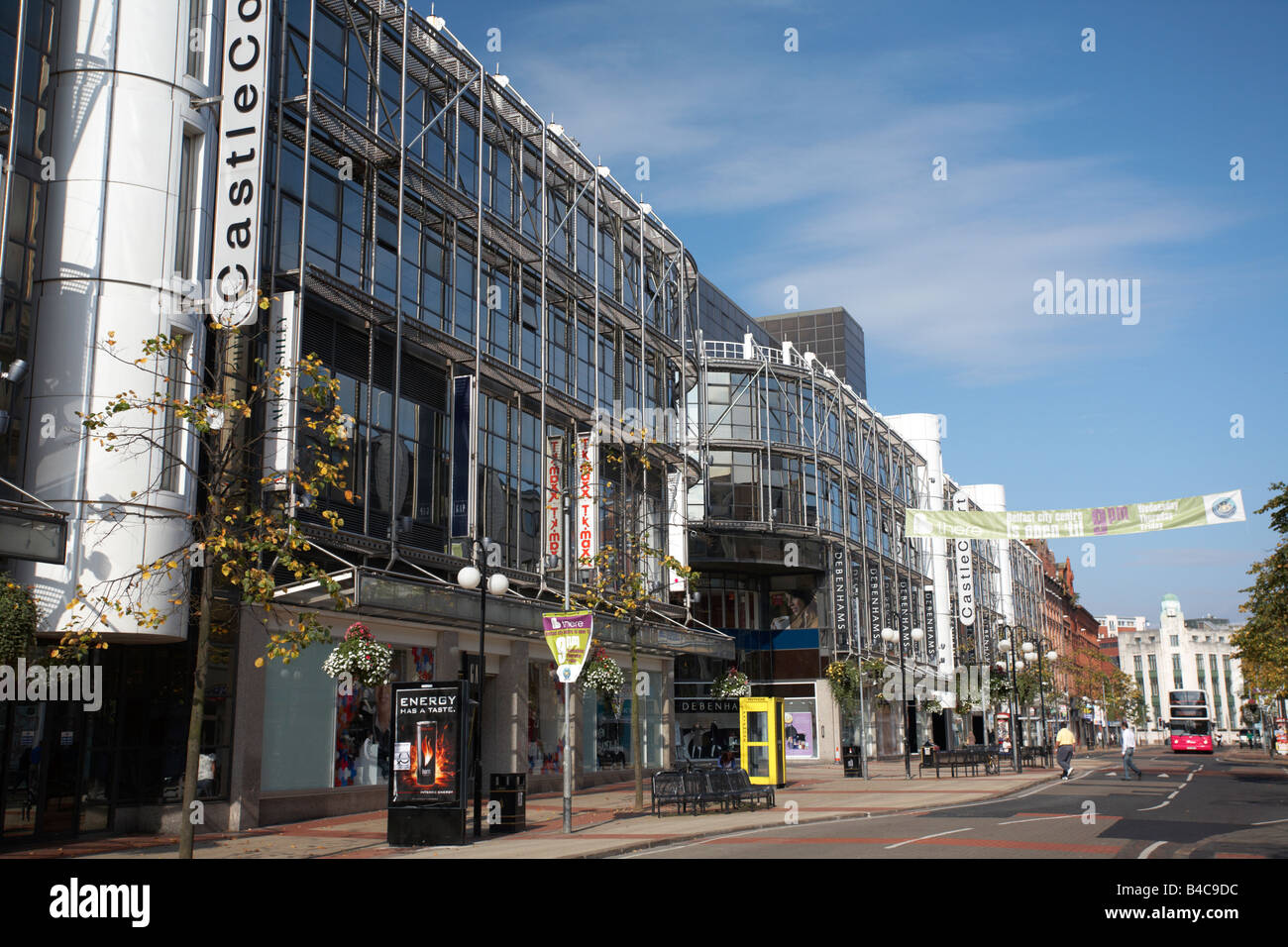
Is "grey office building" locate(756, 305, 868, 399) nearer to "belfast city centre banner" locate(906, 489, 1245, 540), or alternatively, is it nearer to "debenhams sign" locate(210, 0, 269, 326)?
"belfast city centre banner" locate(906, 489, 1245, 540)

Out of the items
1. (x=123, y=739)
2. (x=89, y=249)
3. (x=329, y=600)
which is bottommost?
(x=123, y=739)

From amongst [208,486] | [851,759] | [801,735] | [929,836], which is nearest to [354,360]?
[208,486]

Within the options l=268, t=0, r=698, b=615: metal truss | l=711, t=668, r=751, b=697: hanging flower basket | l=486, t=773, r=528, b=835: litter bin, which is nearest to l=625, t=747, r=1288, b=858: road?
l=486, t=773, r=528, b=835: litter bin

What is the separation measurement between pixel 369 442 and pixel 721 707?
2307 cm

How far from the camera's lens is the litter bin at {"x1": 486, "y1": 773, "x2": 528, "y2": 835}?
21.7 metres

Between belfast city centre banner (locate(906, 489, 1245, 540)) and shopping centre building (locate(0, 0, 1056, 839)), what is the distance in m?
9.58

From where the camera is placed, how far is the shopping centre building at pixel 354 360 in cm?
2047

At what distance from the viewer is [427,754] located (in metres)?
19.1

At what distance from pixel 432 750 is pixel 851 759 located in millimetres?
23618

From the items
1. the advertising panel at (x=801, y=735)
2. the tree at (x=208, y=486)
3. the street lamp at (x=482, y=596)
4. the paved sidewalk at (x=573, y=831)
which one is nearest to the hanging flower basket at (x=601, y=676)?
the paved sidewalk at (x=573, y=831)

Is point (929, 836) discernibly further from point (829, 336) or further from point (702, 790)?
point (829, 336)
